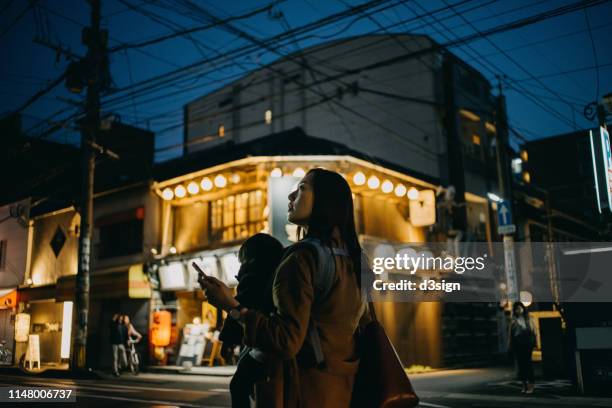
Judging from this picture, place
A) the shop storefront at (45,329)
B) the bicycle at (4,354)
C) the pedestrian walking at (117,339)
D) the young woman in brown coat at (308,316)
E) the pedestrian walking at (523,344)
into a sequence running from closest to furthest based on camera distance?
the young woman in brown coat at (308,316), the bicycle at (4,354), the pedestrian walking at (523,344), the shop storefront at (45,329), the pedestrian walking at (117,339)

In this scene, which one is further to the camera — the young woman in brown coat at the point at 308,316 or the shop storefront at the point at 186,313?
the shop storefront at the point at 186,313

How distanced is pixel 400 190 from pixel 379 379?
61.7 ft

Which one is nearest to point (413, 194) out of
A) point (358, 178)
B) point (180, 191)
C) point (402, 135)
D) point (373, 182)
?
point (373, 182)

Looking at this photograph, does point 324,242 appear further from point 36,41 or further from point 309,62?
point 309,62

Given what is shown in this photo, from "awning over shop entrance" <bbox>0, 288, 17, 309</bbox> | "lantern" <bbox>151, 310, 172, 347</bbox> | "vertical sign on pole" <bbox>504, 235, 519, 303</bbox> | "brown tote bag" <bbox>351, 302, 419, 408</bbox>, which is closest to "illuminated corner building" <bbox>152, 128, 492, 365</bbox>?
"lantern" <bbox>151, 310, 172, 347</bbox>

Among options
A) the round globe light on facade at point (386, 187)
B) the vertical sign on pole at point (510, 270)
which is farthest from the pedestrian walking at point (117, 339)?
the vertical sign on pole at point (510, 270)

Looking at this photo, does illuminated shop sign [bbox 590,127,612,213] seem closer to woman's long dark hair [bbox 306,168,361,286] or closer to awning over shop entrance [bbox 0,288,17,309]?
woman's long dark hair [bbox 306,168,361,286]

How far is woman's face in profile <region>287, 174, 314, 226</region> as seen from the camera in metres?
2.67

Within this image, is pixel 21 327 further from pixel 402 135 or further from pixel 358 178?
pixel 402 135

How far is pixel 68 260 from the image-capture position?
82.1ft

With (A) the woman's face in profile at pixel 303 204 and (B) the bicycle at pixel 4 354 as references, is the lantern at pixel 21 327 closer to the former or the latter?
(B) the bicycle at pixel 4 354

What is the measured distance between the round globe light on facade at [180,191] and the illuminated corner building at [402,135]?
1.90 feet

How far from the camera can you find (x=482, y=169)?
29.0 meters

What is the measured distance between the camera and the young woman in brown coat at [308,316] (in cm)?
228
